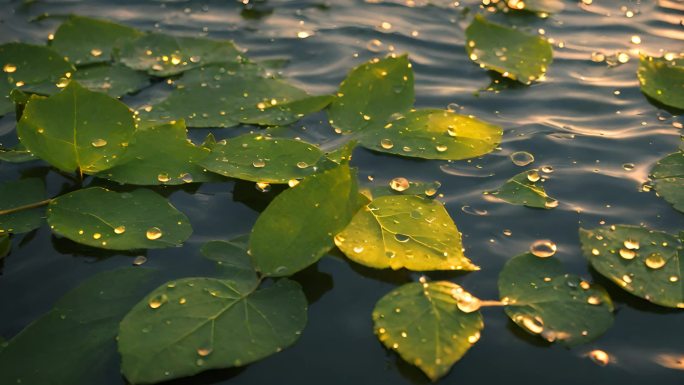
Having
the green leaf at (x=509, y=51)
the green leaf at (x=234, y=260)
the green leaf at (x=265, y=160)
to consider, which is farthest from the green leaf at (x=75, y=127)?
the green leaf at (x=509, y=51)

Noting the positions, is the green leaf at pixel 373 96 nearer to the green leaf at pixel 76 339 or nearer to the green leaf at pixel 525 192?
the green leaf at pixel 525 192

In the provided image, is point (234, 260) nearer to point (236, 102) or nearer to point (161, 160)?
point (161, 160)

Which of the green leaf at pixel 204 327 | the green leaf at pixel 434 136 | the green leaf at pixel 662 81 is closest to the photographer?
the green leaf at pixel 204 327

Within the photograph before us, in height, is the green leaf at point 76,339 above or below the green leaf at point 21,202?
above

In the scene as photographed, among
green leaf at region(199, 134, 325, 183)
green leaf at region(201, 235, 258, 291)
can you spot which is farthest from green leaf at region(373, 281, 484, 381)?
green leaf at region(199, 134, 325, 183)

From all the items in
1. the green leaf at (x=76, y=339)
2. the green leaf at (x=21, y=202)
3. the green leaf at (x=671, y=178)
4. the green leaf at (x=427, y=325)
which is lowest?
the green leaf at (x=21, y=202)

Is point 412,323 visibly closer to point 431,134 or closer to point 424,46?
point 431,134

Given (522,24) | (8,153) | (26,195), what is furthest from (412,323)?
(522,24)
